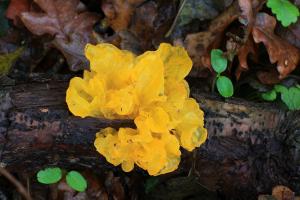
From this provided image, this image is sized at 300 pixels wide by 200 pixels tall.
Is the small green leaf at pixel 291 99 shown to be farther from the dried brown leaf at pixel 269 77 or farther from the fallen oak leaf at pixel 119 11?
the fallen oak leaf at pixel 119 11

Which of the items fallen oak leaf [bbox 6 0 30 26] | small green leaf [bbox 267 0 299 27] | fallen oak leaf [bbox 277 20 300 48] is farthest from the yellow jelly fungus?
fallen oak leaf [bbox 6 0 30 26]

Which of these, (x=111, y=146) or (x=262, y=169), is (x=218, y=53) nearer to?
(x=262, y=169)

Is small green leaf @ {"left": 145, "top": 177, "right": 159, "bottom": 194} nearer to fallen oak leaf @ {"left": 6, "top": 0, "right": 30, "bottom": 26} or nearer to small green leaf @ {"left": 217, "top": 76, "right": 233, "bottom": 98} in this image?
small green leaf @ {"left": 217, "top": 76, "right": 233, "bottom": 98}

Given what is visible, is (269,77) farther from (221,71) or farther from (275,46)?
(221,71)

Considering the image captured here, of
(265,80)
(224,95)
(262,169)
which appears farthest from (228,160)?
(265,80)

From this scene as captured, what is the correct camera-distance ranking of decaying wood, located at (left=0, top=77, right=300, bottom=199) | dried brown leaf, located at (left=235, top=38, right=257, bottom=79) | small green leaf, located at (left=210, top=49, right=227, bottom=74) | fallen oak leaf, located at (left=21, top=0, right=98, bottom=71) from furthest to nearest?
1. fallen oak leaf, located at (left=21, top=0, right=98, bottom=71)
2. dried brown leaf, located at (left=235, top=38, right=257, bottom=79)
3. small green leaf, located at (left=210, top=49, right=227, bottom=74)
4. decaying wood, located at (left=0, top=77, right=300, bottom=199)

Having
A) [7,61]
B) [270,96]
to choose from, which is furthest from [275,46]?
[7,61]

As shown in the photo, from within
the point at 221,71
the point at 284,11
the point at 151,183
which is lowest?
the point at 151,183
